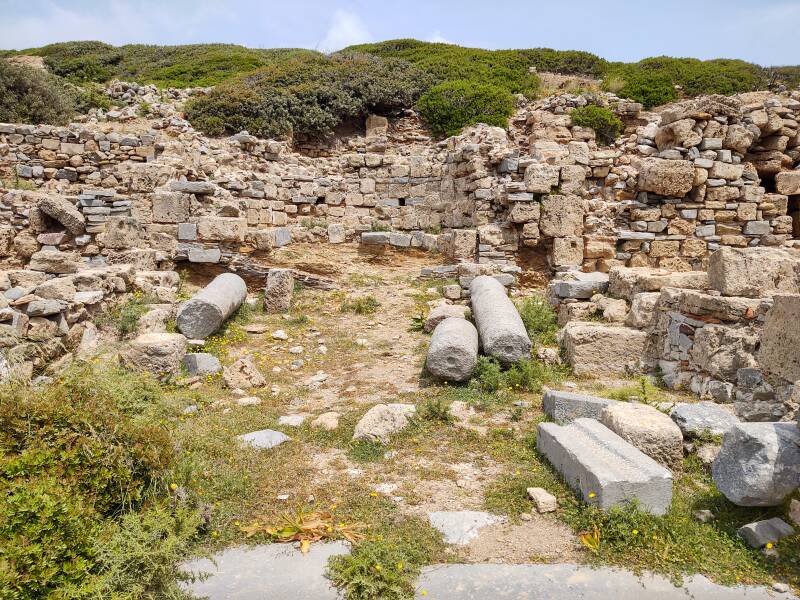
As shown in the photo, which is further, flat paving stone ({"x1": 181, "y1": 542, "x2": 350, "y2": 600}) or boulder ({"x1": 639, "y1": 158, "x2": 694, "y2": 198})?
boulder ({"x1": 639, "y1": 158, "x2": 694, "y2": 198})

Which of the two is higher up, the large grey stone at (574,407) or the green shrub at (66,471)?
the green shrub at (66,471)

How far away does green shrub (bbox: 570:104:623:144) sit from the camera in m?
14.0

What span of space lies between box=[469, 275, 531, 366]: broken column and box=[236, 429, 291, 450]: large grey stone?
2.85 m

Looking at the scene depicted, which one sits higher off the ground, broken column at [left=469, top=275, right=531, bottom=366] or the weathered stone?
the weathered stone

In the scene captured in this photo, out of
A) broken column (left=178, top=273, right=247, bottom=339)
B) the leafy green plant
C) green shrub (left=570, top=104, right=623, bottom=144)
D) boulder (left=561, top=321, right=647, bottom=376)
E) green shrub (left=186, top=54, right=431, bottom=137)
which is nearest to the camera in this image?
boulder (left=561, top=321, right=647, bottom=376)

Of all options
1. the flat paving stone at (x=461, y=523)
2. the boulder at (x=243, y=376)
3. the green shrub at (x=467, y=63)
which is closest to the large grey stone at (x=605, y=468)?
the flat paving stone at (x=461, y=523)

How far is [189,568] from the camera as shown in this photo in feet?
10.9

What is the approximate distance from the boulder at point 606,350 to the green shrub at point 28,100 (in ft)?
52.2

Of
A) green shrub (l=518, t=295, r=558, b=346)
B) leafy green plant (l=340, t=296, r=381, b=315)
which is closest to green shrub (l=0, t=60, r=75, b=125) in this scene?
leafy green plant (l=340, t=296, r=381, b=315)

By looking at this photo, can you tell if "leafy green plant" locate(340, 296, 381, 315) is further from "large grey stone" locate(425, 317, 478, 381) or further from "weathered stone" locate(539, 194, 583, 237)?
"weathered stone" locate(539, 194, 583, 237)

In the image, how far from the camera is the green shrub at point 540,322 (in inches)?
308

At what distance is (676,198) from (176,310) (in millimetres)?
10163

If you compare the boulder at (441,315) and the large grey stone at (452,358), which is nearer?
the large grey stone at (452,358)

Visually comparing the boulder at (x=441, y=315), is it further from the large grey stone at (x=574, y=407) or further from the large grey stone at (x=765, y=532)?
the large grey stone at (x=765, y=532)
